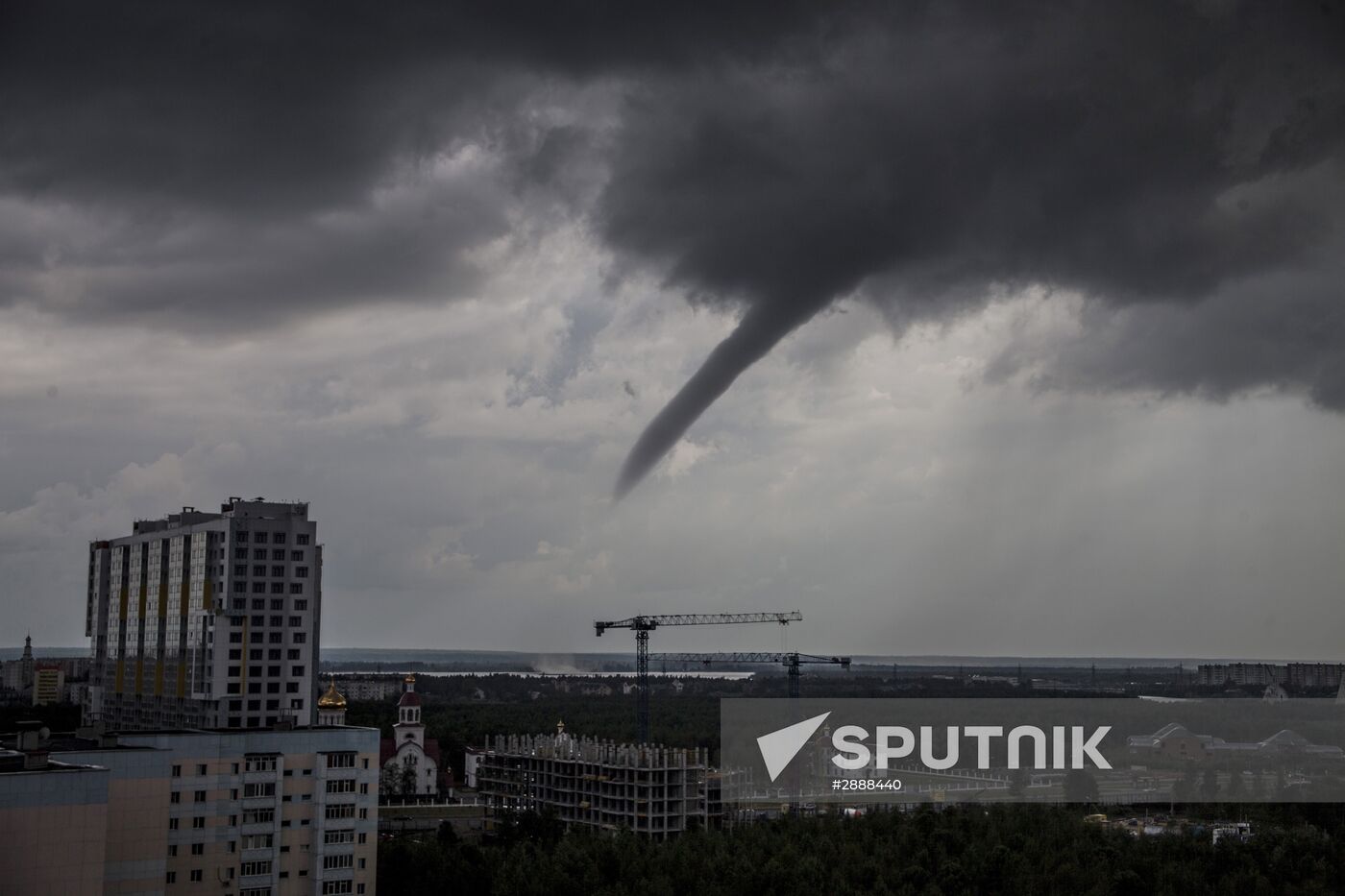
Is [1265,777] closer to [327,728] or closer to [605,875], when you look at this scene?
[605,875]

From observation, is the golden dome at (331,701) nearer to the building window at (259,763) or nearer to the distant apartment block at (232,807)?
the distant apartment block at (232,807)

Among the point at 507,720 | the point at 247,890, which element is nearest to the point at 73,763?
the point at 247,890

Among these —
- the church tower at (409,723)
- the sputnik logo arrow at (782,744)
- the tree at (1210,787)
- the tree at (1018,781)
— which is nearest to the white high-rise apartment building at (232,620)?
the church tower at (409,723)
